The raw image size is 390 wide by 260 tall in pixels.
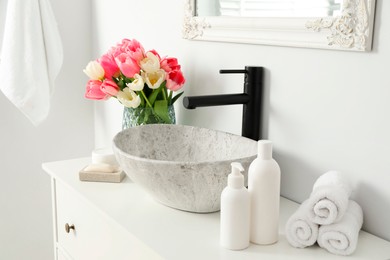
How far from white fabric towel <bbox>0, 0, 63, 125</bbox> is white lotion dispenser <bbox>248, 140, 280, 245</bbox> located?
1145 mm

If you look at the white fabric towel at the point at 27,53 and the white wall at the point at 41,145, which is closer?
the white fabric towel at the point at 27,53

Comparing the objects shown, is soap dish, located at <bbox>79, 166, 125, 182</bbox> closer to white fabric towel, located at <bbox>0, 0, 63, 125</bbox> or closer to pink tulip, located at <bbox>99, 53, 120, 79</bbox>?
pink tulip, located at <bbox>99, 53, 120, 79</bbox>

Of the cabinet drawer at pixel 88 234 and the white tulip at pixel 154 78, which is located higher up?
the white tulip at pixel 154 78

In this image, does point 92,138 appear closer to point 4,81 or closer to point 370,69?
point 4,81

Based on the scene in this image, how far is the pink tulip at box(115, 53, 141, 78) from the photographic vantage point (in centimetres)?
135

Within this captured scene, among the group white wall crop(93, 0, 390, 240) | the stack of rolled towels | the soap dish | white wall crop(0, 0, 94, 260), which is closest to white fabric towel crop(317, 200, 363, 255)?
the stack of rolled towels

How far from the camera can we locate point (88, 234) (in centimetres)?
126

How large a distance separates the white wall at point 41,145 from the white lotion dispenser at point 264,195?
4.35ft

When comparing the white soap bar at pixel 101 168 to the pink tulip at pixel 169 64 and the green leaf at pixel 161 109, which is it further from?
the pink tulip at pixel 169 64

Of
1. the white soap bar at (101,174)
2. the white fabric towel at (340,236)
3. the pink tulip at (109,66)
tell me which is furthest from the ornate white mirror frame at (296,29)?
the white soap bar at (101,174)

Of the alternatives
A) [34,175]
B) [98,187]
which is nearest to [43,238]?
[34,175]

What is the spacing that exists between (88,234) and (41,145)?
931 mm

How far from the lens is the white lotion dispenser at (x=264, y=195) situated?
96cm

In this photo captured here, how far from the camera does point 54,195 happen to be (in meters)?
1.46
